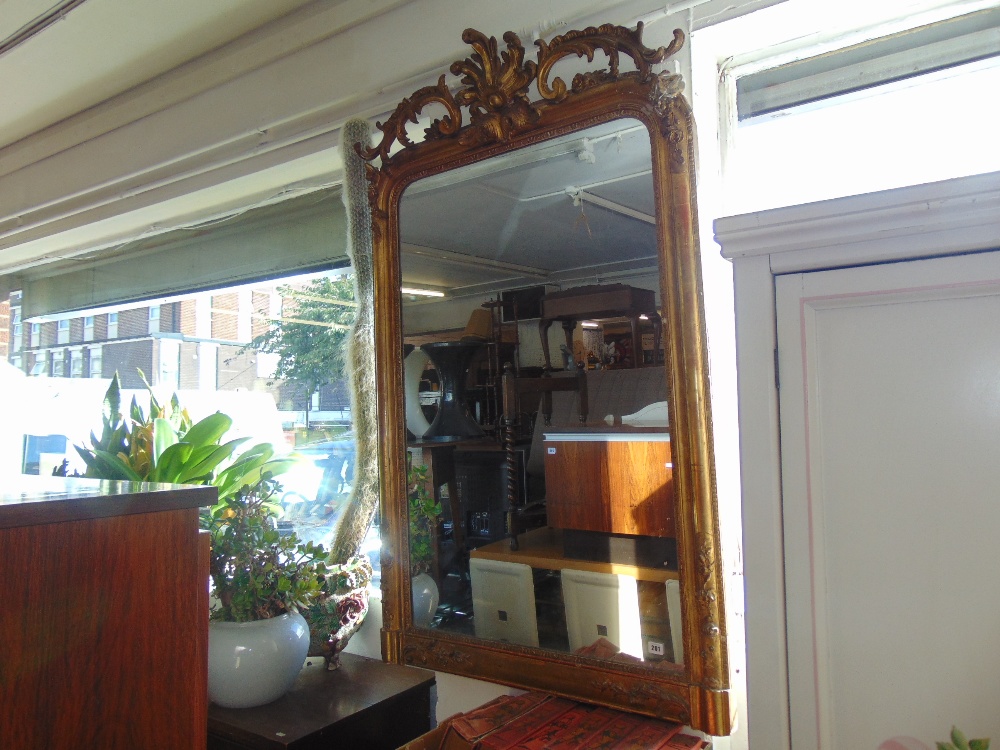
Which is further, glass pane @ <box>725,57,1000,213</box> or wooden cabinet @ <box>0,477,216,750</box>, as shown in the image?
glass pane @ <box>725,57,1000,213</box>

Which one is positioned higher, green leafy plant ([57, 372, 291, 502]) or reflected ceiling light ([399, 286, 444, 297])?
reflected ceiling light ([399, 286, 444, 297])

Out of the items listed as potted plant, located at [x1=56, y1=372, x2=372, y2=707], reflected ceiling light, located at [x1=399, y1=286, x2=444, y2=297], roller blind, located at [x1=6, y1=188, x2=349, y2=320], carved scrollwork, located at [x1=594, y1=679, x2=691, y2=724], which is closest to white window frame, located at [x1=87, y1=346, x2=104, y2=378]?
roller blind, located at [x1=6, y1=188, x2=349, y2=320]

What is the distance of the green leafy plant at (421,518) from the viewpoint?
5.04ft

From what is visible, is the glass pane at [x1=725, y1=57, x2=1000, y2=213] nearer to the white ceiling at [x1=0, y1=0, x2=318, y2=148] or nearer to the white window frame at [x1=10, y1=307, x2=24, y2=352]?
the white ceiling at [x1=0, y1=0, x2=318, y2=148]

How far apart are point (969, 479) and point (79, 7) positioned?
6.99ft

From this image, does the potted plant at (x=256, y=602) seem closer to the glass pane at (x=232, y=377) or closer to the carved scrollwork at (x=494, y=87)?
the glass pane at (x=232, y=377)

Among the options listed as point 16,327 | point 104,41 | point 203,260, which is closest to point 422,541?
point 203,260

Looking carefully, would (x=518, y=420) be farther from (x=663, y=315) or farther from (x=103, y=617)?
(x=103, y=617)

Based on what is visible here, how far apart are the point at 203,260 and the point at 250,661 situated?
142cm

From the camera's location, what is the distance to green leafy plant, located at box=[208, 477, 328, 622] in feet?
5.06

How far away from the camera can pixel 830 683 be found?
0.68m

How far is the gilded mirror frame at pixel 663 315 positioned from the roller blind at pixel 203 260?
19.6 inches

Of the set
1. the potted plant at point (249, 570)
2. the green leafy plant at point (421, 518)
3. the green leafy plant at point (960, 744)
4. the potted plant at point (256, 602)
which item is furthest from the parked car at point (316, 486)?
the green leafy plant at point (960, 744)

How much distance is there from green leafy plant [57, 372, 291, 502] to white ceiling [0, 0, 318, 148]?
0.99 metres
